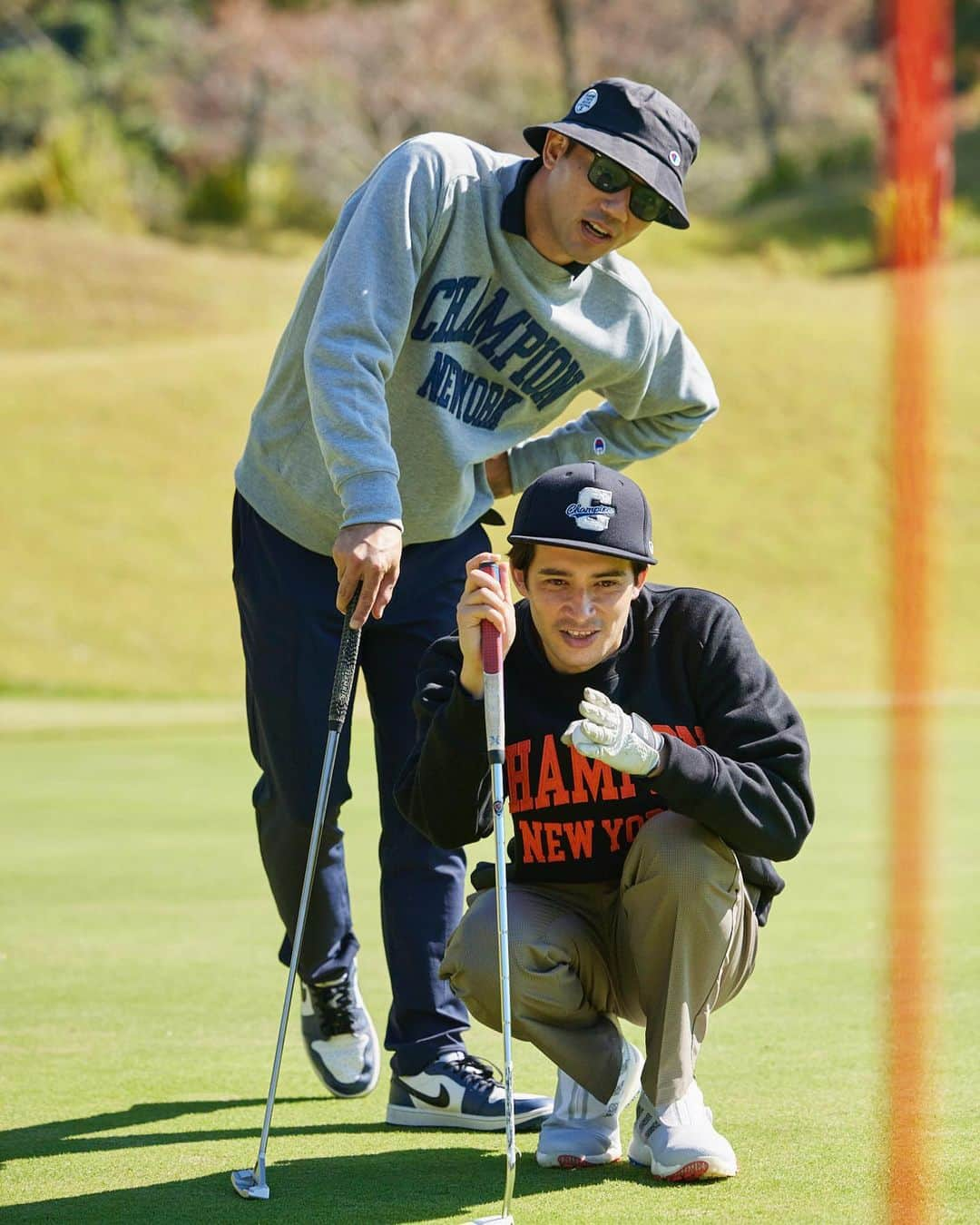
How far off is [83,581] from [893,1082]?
645 inches

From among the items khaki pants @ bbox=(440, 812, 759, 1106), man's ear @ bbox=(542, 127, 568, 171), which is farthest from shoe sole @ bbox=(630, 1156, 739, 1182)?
man's ear @ bbox=(542, 127, 568, 171)

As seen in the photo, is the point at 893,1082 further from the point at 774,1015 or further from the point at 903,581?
the point at 903,581

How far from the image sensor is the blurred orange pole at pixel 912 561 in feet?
11.4

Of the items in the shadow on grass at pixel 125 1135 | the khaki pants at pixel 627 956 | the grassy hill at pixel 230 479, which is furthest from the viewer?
the grassy hill at pixel 230 479

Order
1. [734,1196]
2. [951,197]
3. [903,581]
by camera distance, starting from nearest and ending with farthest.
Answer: [734,1196] < [903,581] < [951,197]

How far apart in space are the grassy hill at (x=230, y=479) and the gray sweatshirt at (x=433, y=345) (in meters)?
13.6

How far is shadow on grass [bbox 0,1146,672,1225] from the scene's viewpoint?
2846 millimetres

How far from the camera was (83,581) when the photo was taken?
62.8 ft

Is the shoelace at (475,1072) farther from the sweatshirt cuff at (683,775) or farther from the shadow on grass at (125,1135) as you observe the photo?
the sweatshirt cuff at (683,775)

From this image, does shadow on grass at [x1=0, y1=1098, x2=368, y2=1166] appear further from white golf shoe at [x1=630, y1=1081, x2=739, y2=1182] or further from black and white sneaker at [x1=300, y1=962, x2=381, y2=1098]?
white golf shoe at [x1=630, y1=1081, x2=739, y2=1182]

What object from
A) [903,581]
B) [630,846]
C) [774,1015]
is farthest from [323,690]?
[903,581]

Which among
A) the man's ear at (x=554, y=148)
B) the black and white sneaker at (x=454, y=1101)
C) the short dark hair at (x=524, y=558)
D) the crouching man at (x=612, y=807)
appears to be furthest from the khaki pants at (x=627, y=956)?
the man's ear at (x=554, y=148)

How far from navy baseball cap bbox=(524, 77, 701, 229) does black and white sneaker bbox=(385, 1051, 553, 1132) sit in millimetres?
1675

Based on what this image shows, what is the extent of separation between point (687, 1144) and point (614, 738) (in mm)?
648
